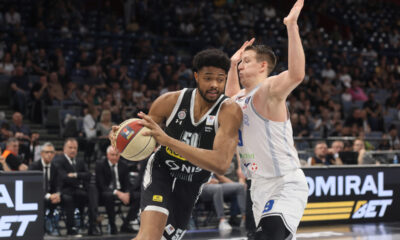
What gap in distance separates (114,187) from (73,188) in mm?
725

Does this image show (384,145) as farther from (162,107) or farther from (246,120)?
(162,107)

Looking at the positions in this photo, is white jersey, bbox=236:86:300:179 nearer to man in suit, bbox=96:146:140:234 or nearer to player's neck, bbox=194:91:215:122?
player's neck, bbox=194:91:215:122

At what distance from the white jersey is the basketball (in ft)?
2.48

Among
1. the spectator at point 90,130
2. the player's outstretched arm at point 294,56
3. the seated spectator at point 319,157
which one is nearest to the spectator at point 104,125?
the spectator at point 90,130

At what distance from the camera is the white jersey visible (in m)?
4.73

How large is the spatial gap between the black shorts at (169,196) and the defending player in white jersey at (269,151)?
54cm

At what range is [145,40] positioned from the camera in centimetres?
1736

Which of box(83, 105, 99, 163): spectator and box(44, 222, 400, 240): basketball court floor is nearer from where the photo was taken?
box(44, 222, 400, 240): basketball court floor

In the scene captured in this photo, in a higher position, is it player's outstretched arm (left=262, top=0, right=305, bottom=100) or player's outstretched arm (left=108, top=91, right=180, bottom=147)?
player's outstretched arm (left=262, top=0, right=305, bottom=100)

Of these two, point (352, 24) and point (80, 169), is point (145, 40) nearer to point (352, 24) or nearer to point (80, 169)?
point (80, 169)

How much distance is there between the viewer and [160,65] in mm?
16688

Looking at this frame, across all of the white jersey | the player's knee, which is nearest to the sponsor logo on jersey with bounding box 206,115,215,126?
the white jersey

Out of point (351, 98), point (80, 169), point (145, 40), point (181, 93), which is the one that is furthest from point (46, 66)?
point (181, 93)

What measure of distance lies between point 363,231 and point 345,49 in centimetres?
1291
